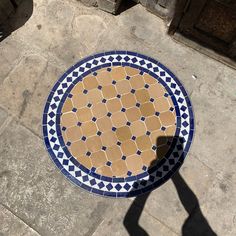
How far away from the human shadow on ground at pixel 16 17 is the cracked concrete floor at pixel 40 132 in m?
0.09

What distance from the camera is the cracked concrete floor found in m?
4.37

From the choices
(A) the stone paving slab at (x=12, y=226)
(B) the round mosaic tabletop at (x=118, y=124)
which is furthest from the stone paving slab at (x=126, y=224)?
(A) the stone paving slab at (x=12, y=226)

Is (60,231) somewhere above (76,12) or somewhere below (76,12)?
below

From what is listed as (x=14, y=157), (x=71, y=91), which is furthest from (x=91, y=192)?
(x=71, y=91)

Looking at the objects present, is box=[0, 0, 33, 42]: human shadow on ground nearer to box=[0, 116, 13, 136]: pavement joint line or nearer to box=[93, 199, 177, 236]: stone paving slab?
box=[0, 116, 13, 136]: pavement joint line

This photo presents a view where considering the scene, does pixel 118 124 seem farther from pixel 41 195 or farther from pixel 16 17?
pixel 16 17

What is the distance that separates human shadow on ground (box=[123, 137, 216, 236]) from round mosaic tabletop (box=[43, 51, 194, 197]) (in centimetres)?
14

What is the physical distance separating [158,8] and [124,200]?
3169 millimetres

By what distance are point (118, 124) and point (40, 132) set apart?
1184mm

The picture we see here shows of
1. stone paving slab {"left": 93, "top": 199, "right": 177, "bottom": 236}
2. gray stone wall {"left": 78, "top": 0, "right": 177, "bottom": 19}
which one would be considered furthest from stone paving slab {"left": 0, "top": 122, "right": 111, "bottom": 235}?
gray stone wall {"left": 78, "top": 0, "right": 177, "bottom": 19}

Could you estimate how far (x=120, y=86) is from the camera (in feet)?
A: 16.5

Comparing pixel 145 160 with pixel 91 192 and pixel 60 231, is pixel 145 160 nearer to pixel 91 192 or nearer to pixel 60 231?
pixel 91 192

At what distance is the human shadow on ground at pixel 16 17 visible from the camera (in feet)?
17.5

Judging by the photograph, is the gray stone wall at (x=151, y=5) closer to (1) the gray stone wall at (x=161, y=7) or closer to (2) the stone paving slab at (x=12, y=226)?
(1) the gray stone wall at (x=161, y=7)
